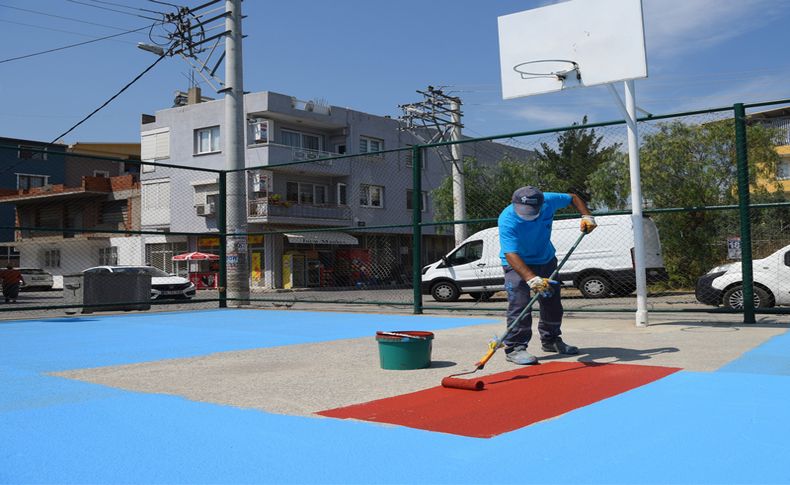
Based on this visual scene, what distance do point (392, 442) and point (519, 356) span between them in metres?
2.90

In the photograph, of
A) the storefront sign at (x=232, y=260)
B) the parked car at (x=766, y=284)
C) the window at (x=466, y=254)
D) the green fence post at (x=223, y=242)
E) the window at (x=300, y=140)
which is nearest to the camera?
the parked car at (x=766, y=284)

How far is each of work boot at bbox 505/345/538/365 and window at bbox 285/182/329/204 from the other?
32.2 metres

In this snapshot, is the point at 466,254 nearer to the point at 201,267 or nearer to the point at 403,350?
the point at 403,350

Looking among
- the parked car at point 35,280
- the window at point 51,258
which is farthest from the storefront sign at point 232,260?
the window at point 51,258

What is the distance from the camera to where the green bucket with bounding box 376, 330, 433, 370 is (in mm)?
6250

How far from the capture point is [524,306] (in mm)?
6633

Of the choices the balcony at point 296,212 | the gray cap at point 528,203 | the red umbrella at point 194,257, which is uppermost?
the balcony at point 296,212

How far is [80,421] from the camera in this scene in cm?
453

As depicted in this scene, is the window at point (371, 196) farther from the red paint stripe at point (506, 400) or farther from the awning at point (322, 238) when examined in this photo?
the red paint stripe at point (506, 400)

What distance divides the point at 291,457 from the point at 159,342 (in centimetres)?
627

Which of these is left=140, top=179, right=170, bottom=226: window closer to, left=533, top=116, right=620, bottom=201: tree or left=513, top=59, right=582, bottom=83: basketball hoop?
left=533, top=116, right=620, bottom=201: tree

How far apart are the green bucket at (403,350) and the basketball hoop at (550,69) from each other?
200 inches

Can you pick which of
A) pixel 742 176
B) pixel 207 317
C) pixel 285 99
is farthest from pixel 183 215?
pixel 742 176

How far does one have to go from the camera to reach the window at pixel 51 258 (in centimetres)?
4412
